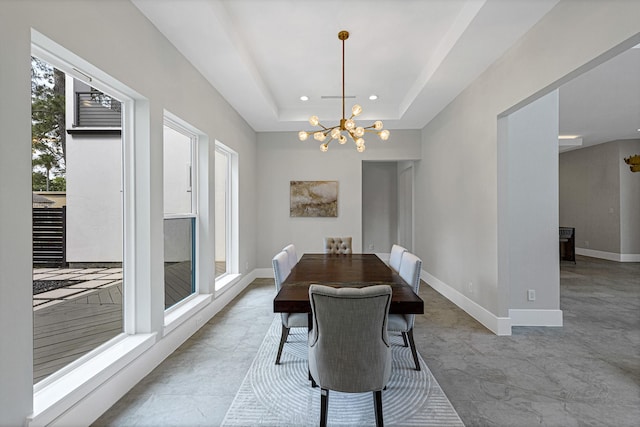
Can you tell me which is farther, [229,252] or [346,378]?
[229,252]

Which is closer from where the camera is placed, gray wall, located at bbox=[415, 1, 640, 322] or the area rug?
the area rug

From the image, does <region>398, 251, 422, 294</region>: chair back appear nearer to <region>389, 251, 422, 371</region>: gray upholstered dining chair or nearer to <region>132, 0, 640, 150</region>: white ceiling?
<region>389, 251, 422, 371</region>: gray upholstered dining chair

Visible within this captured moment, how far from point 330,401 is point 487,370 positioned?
1.36 metres

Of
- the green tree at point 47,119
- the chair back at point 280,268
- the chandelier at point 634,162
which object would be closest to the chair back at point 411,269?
the chair back at point 280,268

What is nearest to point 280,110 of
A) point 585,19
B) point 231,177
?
point 231,177

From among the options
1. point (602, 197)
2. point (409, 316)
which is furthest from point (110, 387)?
point (602, 197)

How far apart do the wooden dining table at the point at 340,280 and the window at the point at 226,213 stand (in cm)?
157

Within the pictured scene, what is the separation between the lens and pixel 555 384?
7.64 ft

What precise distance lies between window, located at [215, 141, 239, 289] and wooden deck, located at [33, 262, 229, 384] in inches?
83.4

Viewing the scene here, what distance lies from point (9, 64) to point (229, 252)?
3888 mm

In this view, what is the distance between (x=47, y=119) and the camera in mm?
1837

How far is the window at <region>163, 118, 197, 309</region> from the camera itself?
314 centimetres

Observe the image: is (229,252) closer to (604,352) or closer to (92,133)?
(92,133)

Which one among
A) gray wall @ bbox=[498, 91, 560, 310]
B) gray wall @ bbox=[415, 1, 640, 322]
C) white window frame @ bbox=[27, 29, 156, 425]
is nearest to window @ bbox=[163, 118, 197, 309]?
A: white window frame @ bbox=[27, 29, 156, 425]
